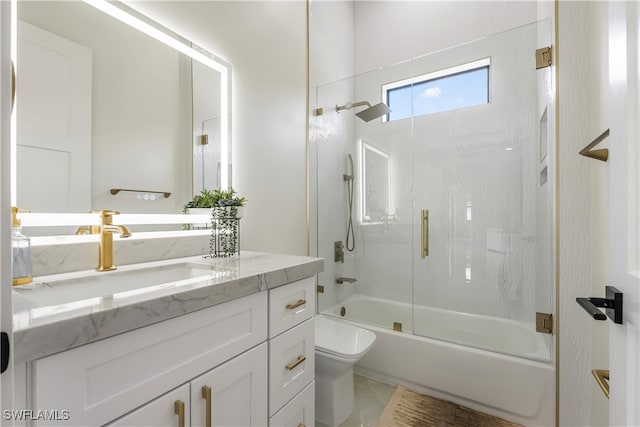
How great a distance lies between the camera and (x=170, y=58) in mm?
1401

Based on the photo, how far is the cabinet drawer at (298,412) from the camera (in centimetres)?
108

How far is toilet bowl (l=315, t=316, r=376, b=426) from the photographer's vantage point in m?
1.54

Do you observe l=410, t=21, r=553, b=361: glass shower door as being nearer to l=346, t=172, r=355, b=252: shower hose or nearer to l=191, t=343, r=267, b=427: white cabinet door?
l=346, t=172, r=355, b=252: shower hose

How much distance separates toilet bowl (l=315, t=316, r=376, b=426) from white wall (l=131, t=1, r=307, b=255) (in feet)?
2.34

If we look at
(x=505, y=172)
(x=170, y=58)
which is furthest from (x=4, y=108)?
(x=505, y=172)

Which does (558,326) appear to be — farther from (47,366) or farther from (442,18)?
(442,18)

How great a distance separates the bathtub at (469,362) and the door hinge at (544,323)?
0.36 feet

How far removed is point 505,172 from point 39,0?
265 centimetres

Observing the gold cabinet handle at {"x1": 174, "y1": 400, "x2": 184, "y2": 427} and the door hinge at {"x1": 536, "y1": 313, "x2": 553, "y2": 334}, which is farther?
the door hinge at {"x1": 536, "y1": 313, "x2": 553, "y2": 334}

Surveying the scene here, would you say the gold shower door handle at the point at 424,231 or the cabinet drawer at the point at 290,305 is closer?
the cabinet drawer at the point at 290,305

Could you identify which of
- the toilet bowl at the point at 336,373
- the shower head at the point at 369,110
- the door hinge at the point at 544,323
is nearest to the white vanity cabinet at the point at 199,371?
the toilet bowl at the point at 336,373

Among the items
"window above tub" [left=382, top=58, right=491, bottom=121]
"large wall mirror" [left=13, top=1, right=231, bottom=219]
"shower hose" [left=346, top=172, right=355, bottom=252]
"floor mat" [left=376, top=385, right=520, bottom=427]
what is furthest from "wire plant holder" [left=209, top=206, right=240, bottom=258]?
"window above tub" [left=382, top=58, right=491, bottom=121]

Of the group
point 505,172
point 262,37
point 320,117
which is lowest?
point 505,172

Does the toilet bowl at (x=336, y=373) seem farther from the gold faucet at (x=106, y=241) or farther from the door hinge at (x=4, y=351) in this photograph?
the door hinge at (x=4, y=351)
